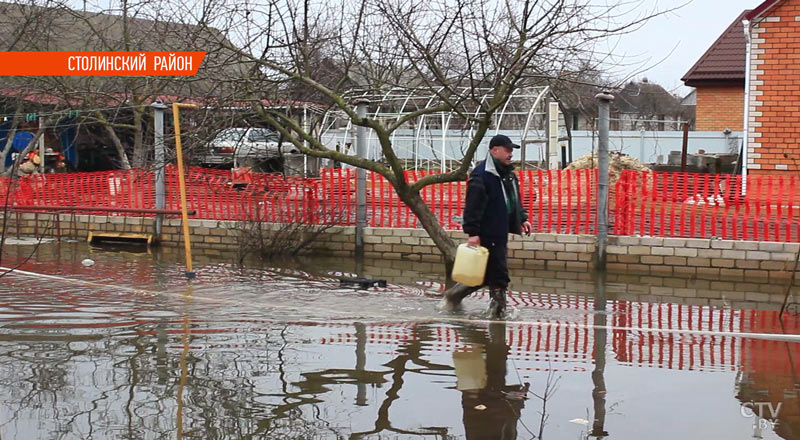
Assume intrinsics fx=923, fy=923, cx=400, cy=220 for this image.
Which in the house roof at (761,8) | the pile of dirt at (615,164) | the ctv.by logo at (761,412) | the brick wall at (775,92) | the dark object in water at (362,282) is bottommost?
the ctv.by logo at (761,412)

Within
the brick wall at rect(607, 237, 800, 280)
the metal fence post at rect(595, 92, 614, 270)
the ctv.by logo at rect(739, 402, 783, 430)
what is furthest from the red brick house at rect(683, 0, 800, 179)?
the ctv.by logo at rect(739, 402, 783, 430)

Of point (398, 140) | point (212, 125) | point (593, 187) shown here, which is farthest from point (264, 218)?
point (398, 140)

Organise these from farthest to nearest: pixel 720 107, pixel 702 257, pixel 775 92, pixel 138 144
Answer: pixel 720 107
pixel 138 144
pixel 775 92
pixel 702 257

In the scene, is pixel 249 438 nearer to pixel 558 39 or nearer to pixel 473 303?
pixel 473 303

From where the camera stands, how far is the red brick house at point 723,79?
30875 millimetres

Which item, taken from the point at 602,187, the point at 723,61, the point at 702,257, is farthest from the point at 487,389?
the point at 723,61

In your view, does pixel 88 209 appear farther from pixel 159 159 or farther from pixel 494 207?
pixel 494 207

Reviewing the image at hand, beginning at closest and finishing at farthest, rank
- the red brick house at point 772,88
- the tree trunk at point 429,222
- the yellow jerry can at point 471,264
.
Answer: the yellow jerry can at point 471,264
the tree trunk at point 429,222
the red brick house at point 772,88

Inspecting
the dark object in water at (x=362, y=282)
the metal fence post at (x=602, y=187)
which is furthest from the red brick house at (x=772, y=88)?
the dark object in water at (x=362, y=282)

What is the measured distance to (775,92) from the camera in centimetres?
1645

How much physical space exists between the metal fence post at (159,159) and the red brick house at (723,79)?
777 inches

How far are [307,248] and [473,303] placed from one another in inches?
211

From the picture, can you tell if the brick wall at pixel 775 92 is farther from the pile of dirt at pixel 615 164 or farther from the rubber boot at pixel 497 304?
the rubber boot at pixel 497 304

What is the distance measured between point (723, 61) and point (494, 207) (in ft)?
82.9
